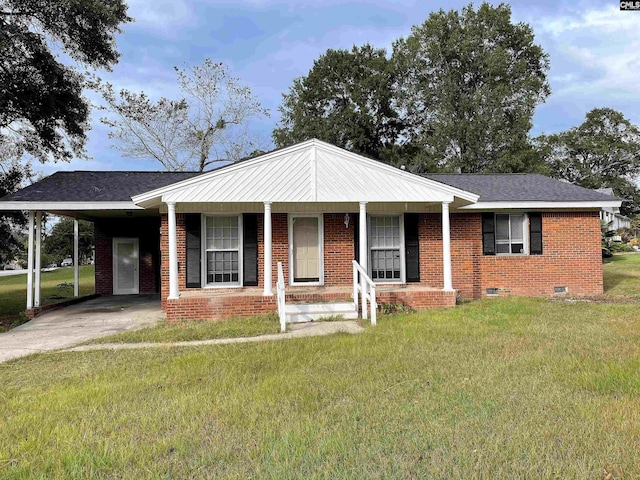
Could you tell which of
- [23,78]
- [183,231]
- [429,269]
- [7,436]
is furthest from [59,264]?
[7,436]

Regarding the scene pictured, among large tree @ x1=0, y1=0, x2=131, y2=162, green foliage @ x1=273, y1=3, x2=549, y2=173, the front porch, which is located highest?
green foliage @ x1=273, y1=3, x2=549, y2=173

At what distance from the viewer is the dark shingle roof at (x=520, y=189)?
11820 millimetres

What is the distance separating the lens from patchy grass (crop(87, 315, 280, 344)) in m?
7.62

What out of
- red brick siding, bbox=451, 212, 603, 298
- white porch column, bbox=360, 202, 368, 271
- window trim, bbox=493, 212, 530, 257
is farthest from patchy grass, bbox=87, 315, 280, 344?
window trim, bbox=493, 212, 530, 257

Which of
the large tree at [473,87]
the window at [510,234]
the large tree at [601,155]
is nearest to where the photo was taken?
the window at [510,234]

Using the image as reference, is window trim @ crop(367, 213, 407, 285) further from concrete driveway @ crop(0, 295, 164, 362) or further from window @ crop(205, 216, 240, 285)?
concrete driveway @ crop(0, 295, 164, 362)

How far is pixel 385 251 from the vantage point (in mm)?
11695

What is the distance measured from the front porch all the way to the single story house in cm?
2

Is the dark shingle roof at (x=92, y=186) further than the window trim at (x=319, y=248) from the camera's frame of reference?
No

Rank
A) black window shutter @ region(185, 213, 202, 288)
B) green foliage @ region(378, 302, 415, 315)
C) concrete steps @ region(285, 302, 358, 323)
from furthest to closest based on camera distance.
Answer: black window shutter @ region(185, 213, 202, 288)
green foliage @ region(378, 302, 415, 315)
concrete steps @ region(285, 302, 358, 323)

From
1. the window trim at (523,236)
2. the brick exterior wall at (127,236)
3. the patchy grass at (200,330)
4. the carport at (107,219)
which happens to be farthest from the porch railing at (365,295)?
the brick exterior wall at (127,236)

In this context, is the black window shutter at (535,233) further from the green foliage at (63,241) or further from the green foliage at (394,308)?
the green foliage at (63,241)

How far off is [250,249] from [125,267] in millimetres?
6331

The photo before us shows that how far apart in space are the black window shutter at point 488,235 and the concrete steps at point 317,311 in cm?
497
